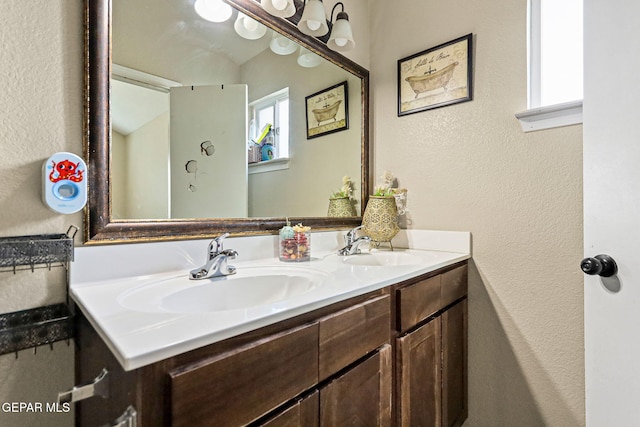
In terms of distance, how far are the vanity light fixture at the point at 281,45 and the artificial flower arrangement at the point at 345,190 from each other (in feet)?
2.22

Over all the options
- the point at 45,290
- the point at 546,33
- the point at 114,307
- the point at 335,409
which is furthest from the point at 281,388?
the point at 546,33

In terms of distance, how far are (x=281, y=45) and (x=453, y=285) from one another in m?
1.28

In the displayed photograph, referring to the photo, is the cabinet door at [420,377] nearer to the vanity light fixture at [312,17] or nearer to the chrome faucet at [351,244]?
the chrome faucet at [351,244]

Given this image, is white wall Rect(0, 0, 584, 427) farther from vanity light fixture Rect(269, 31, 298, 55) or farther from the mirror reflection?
vanity light fixture Rect(269, 31, 298, 55)

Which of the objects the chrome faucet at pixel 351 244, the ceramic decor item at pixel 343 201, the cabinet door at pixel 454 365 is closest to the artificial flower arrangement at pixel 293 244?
the chrome faucet at pixel 351 244

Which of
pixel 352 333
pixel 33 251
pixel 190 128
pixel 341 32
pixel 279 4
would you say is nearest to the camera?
pixel 33 251

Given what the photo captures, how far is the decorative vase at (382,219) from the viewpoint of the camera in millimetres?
1532

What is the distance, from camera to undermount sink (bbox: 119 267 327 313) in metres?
0.73

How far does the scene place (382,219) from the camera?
1.53 metres

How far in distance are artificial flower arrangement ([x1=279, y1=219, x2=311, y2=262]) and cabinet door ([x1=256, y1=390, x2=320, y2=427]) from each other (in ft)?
1.89

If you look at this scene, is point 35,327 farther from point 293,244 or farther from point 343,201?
point 343,201

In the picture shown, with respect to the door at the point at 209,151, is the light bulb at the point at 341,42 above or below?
above

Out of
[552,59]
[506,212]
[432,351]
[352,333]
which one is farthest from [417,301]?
[552,59]

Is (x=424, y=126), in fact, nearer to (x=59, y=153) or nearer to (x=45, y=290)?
(x=59, y=153)
